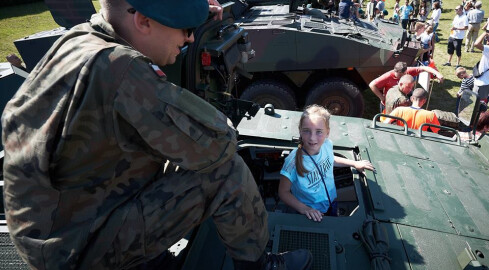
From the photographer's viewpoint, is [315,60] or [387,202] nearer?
[387,202]

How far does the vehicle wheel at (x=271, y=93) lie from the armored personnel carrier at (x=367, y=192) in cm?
265

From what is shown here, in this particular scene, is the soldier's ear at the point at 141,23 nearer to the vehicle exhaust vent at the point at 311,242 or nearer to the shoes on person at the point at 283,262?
the shoes on person at the point at 283,262

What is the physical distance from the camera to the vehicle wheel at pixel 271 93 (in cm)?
588

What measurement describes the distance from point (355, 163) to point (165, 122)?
169 centimetres

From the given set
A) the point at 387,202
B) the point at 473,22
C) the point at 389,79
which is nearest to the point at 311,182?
the point at 387,202

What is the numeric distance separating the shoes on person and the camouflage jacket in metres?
0.49

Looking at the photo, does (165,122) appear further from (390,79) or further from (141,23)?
(390,79)

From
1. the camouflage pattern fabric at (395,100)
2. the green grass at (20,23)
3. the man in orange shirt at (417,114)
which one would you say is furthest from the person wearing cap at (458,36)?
the green grass at (20,23)

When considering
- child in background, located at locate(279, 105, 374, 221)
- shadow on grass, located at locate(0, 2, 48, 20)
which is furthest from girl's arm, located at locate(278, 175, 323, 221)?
shadow on grass, located at locate(0, 2, 48, 20)

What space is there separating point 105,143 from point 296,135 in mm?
1898

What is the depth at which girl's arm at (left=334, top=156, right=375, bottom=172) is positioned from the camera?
243 cm

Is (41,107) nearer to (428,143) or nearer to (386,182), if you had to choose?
(386,182)

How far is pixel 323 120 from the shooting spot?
226 centimetres

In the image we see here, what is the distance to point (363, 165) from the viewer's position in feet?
7.98
